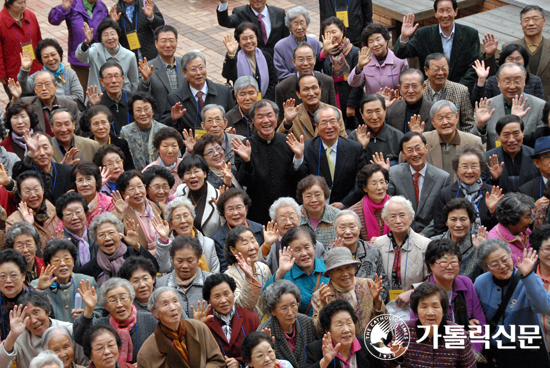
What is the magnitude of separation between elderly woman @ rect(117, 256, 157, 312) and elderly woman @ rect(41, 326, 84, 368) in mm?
626

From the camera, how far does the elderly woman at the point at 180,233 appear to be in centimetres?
714

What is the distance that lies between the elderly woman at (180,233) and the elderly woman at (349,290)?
1.15 metres

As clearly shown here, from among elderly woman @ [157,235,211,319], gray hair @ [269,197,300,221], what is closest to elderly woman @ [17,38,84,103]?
gray hair @ [269,197,300,221]

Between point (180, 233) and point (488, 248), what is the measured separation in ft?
8.65

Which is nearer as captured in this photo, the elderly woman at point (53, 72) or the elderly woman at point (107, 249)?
the elderly woman at point (107, 249)

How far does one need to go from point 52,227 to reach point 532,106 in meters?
5.11

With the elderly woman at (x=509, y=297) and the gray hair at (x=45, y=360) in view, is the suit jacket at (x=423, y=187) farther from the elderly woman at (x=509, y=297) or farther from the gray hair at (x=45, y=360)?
the gray hair at (x=45, y=360)

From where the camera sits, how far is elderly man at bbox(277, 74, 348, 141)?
874cm

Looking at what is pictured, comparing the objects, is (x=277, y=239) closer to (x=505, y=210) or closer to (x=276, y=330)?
(x=276, y=330)

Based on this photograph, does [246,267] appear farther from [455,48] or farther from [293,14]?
[455,48]

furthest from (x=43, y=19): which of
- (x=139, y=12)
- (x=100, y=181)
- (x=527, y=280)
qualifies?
(x=527, y=280)

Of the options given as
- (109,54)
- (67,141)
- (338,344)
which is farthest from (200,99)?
(338,344)

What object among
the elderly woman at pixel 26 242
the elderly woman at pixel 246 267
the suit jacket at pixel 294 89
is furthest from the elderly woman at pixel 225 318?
the suit jacket at pixel 294 89

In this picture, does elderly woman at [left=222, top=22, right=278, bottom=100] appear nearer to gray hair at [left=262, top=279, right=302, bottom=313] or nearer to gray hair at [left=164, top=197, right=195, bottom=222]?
gray hair at [left=164, top=197, right=195, bottom=222]
